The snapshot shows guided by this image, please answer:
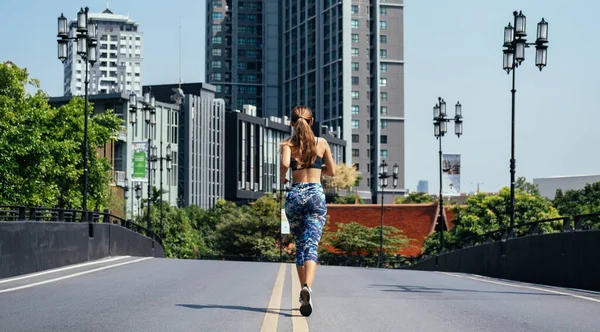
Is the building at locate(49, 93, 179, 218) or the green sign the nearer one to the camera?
the green sign

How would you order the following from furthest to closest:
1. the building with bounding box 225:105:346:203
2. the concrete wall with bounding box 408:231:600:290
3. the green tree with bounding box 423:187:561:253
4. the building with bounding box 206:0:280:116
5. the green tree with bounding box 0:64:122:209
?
the building with bounding box 206:0:280:116
the building with bounding box 225:105:346:203
the green tree with bounding box 423:187:561:253
the green tree with bounding box 0:64:122:209
the concrete wall with bounding box 408:231:600:290

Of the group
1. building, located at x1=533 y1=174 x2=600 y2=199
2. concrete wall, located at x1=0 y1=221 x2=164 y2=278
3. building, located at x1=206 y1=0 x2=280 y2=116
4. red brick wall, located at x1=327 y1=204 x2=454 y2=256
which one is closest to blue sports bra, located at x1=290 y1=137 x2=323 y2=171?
concrete wall, located at x1=0 y1=221 x2=164 y2=278

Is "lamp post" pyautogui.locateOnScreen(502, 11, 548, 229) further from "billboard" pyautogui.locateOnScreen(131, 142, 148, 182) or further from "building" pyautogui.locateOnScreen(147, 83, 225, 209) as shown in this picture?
"building" pyautogui.locateOnScreen(147, 83, 225, 209)

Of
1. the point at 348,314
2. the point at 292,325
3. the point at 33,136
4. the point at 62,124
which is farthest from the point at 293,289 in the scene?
the point at 62,124

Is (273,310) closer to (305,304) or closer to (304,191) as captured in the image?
(305,304)

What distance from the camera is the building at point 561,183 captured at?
170 metres

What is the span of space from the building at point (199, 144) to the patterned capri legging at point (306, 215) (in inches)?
4357

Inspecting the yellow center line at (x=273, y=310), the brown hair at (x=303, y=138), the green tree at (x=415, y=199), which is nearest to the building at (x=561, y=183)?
the green tree at (x=415, y=199)

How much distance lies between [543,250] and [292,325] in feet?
41.8

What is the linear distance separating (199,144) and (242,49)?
225 feet

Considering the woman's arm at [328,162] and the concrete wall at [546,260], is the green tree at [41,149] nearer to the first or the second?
the concrete wall at [546,260]

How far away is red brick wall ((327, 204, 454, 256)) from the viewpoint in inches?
3273

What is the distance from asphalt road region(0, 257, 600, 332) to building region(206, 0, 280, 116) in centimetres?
17622

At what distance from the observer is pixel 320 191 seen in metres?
9.84
